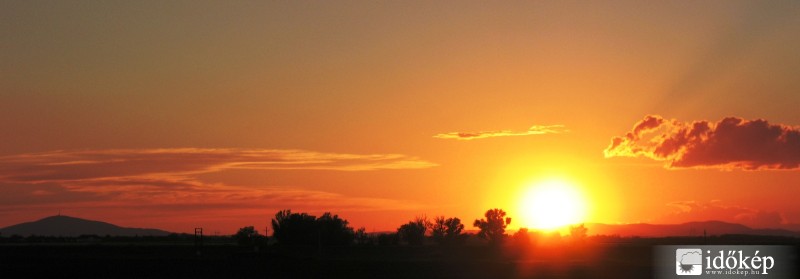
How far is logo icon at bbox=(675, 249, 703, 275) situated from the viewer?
2265 inches

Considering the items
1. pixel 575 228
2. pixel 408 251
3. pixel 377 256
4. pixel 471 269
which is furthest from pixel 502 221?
pixel 471 269

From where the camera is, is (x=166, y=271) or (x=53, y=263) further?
(x=53, y=263)

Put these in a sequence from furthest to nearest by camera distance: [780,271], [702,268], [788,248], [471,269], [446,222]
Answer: [446,222]
[788,248]
[471,269]
[780,271]
[702,268]

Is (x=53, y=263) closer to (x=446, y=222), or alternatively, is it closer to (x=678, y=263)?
(x=678, y=263)

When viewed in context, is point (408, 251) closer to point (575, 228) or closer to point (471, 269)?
point (471, 269)

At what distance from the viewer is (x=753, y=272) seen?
6050cm

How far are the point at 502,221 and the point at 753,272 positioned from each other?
357ft

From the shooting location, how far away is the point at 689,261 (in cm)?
5962

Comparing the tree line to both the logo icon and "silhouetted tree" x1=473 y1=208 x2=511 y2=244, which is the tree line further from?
the logo icon

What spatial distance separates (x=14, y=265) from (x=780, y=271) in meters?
57.3

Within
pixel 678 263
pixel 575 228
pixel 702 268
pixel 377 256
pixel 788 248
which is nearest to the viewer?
pixel 702 268

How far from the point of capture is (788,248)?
110750 millimetres
